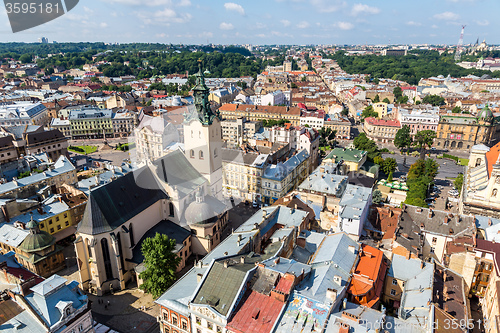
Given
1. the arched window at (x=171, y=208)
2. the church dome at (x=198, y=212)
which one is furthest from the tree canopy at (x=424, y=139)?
the arched window at (x=171, y=208)

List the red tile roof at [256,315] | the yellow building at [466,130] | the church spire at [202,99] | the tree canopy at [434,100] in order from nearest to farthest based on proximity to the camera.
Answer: the red tile roof at [256,315], the church spire at [202,99], the yellow building at [466,130], the tree canopy at [434,100]

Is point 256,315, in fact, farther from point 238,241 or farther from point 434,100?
point 434,100

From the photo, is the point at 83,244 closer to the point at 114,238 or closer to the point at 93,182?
the point at 114,238

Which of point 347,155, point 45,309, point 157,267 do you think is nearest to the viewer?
point 45,309

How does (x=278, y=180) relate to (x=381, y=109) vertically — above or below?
below

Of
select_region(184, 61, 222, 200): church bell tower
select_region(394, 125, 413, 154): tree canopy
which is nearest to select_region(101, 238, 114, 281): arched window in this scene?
select_region(184, 61, 222, 200): church bell tower

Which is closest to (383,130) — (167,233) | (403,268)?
(403,268)

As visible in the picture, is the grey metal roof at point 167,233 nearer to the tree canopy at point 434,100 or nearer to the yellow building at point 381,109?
the yellow building at point 381,109

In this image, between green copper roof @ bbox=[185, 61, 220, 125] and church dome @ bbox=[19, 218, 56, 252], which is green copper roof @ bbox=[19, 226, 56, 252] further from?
green copper roof @ bbox=[185, 61, 220, 125]
